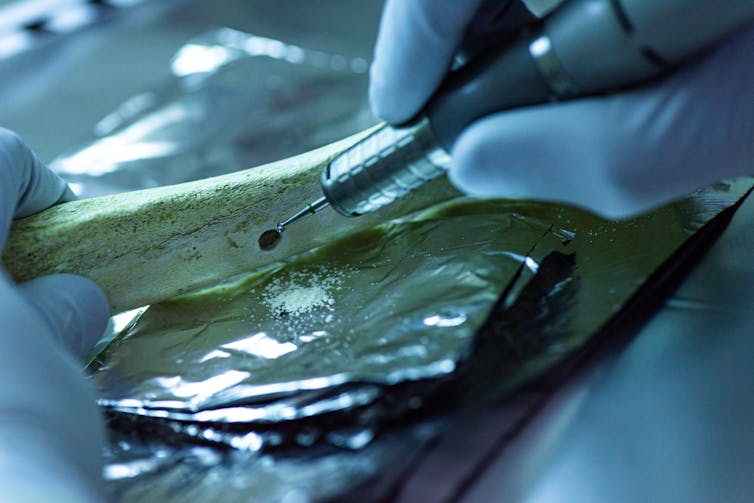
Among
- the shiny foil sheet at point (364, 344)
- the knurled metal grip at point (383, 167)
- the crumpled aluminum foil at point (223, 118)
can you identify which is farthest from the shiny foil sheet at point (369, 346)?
the crumpled aluminum foil at point (223, 118)

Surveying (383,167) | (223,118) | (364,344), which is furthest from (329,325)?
(223,118)

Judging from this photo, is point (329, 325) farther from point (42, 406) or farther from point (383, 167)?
→ point (42, 406)

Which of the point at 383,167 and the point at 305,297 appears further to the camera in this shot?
Answer: the point at 305,297

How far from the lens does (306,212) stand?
0.91m

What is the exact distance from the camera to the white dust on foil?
0.85 metres

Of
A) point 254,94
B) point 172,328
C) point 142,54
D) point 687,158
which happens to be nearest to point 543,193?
point 687,158

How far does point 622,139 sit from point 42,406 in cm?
59

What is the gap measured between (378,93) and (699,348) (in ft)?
1.60

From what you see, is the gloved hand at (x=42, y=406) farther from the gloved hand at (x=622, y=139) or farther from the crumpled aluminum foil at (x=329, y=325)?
the gloved hand at (x=622, y=139)

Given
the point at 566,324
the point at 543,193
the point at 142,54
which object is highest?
the point at 142,54

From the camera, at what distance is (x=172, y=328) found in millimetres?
913

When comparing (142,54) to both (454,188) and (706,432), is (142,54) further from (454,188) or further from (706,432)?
(706,432)

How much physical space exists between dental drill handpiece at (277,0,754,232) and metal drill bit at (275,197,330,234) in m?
0.06

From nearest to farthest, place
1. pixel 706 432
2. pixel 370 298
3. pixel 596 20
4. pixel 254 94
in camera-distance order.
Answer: pixel 596 20 < pixel 706 432 < pixel 370 298 < pixel 254 94
